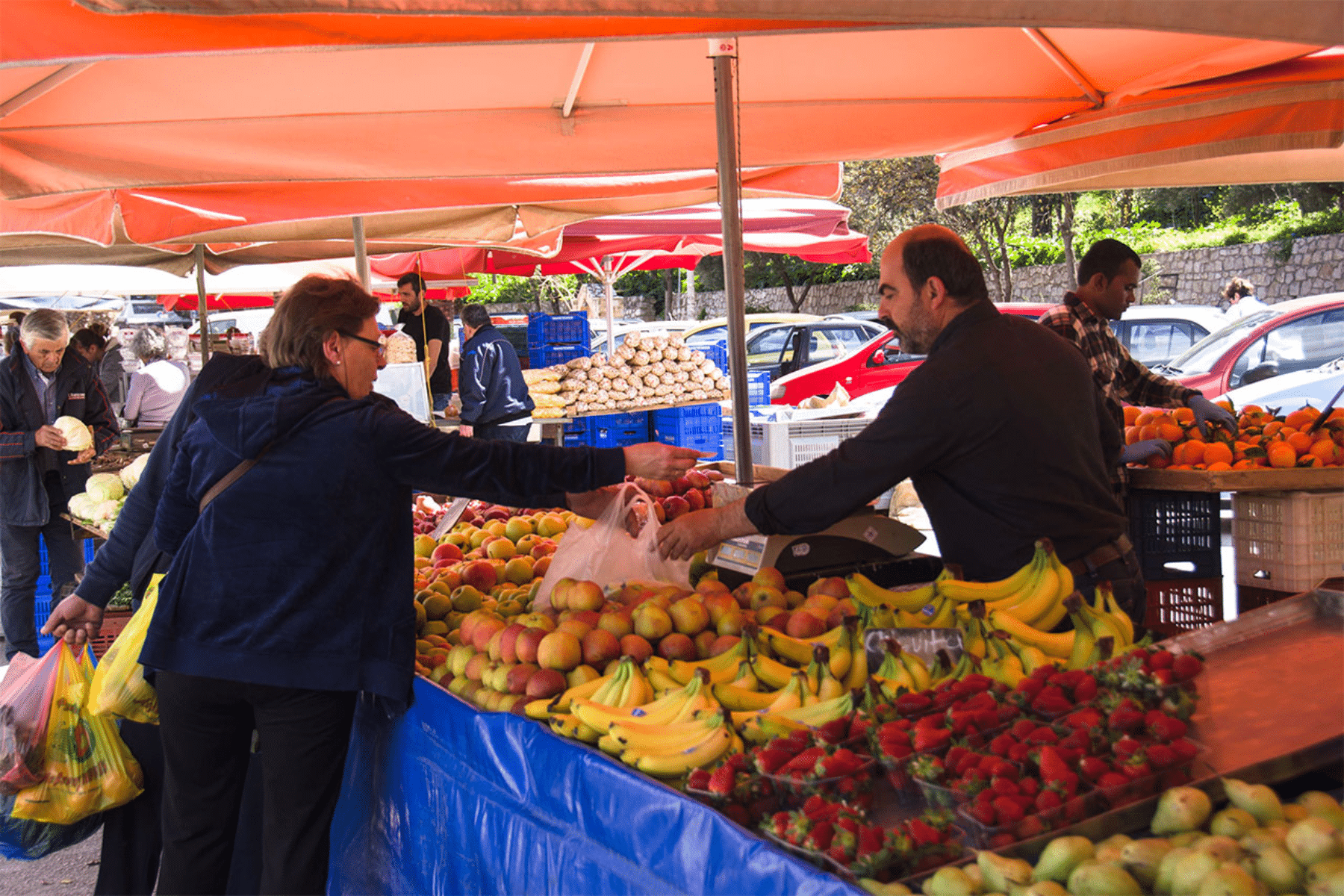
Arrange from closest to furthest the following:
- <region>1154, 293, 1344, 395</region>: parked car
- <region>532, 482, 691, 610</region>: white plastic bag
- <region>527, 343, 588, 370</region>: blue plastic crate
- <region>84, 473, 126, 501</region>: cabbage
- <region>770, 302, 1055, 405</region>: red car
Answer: <region>532, 482, 691, 610</region>: white plastic bag
<region>84, 473, 126, 501</region>: cabbage
<region>1154, 293, 1344, 395</region>: parked car
<region>527, 343, 588, 370</region>: blue plastic crate
<region>770, 302, 1055, 405</region>: red car

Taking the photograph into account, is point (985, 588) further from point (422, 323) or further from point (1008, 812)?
point (422, 323)

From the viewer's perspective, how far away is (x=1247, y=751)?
1.79 meters

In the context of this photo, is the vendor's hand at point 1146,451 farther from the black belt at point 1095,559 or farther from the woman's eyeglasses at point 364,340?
the woman's eyeglasses at point 364,340

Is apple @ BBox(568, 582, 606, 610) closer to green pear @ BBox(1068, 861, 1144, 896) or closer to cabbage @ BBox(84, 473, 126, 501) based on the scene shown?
green pear @ BBox(1068, 861, 1144, 896)

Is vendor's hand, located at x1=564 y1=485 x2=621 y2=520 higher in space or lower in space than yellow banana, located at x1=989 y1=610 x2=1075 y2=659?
higher

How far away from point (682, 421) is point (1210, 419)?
6.12 m

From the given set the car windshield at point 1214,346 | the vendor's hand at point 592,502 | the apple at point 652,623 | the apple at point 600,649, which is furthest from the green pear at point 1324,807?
the car windshield at point 1214,346

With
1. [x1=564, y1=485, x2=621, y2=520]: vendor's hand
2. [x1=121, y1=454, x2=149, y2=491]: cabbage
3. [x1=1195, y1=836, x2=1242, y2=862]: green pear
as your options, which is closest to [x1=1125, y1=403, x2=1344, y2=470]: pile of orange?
[x1=564, y1=485, x2=621, y2=520]: vendor's hand

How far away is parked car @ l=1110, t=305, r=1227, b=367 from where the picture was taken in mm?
10539

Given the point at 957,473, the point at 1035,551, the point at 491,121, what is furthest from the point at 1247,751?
the point at 491,121

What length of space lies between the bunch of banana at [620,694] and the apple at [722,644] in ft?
0.82

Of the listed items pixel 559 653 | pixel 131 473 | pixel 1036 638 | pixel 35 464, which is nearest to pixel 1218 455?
pixel 1036 638

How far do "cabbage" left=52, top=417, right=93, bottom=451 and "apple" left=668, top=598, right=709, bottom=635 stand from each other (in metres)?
5.22

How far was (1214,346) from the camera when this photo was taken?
9125mm
